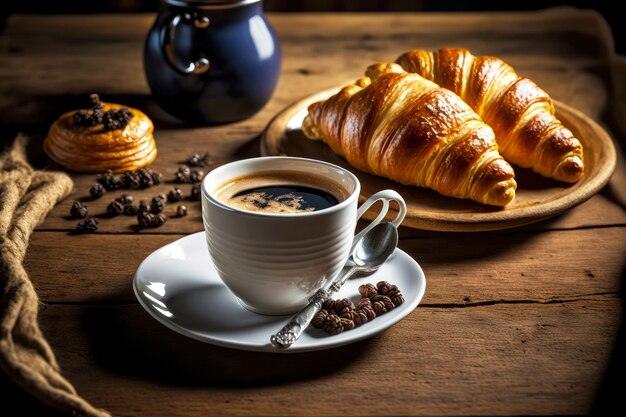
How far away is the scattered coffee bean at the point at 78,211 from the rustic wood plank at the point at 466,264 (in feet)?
0.26

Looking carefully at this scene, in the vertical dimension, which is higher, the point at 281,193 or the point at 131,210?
the point at 281,193

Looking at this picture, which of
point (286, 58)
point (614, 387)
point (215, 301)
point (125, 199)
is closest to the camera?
point (614, 387)

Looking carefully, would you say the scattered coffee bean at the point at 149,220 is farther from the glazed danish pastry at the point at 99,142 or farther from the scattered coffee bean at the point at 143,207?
the glazed danish pastry at the point at 99,142

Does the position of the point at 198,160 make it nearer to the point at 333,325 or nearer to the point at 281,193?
the point at 281,193

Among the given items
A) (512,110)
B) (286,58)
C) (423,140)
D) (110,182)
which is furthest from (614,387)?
(286,58)

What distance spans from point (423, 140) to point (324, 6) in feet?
7.18

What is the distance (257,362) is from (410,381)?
0.22m

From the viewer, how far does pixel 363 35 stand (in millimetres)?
2756

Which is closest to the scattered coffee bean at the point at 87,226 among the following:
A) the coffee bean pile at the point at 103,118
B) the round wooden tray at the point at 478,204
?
the coffee bean pile at the point at 103,118

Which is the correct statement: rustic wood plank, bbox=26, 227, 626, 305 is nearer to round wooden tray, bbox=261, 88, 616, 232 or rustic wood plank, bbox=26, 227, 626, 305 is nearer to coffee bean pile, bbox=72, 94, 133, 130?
round wooden tray, bbox=261, 88, 616, 232

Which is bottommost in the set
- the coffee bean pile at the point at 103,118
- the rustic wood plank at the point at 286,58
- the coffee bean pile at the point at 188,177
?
the rustic wood plank at the point at 286,58

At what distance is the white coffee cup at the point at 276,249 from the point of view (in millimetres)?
987

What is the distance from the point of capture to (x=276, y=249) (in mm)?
999

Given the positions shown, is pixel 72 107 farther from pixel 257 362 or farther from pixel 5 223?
pixel 257 362
